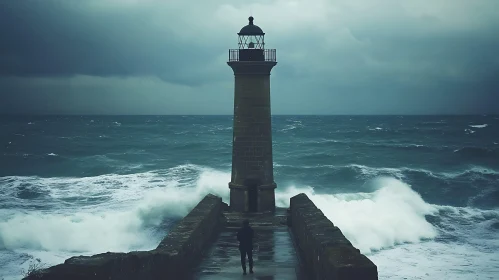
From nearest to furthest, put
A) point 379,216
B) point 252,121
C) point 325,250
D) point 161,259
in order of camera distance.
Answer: point 325,250, point 161,259, point 252,121, point 379,216

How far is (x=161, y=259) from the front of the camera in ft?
26.1

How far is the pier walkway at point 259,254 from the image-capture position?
942 cm

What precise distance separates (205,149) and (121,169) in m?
12.6

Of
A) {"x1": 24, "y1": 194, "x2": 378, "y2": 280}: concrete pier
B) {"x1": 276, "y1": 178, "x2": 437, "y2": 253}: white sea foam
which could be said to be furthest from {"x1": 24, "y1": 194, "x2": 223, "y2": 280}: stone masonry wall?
{"x1": 276, "y1": 178, "x2": 437, "y2": 253}: white sea foam

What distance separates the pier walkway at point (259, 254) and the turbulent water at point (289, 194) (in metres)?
3.81

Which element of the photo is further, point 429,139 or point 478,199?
point 429,139

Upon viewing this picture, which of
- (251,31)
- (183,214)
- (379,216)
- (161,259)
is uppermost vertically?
(251,31)

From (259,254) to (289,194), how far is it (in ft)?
59.4

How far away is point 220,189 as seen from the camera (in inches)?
1109

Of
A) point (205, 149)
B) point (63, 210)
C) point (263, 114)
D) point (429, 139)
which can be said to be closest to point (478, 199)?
point (263, 114)

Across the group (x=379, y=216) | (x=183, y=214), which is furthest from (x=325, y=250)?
(x=183, y=214)

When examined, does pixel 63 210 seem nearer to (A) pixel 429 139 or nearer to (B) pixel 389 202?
(B) pixel 389 202

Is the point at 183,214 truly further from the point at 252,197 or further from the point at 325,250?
the point at 325,250

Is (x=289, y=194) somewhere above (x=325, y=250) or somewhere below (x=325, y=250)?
below
